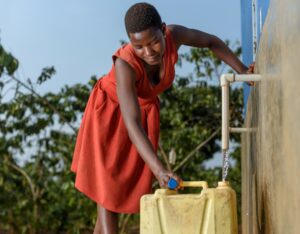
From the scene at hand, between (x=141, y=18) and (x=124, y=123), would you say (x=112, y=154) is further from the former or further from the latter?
(x=141, y=18)

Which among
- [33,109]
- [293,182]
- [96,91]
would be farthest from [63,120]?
[293,182]

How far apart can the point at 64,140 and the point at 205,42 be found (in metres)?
6.00

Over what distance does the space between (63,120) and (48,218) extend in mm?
1246

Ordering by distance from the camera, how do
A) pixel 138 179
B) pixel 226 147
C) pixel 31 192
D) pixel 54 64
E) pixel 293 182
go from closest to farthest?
pixel 293 182, pixel 226 147, pixel 138 179, pixel 54 64, pixel 31 192

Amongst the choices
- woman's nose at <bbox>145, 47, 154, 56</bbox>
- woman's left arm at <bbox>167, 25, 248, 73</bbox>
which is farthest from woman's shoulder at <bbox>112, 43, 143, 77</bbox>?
woman's left arm at <bbox>167, 25, 248, 73</bbox>

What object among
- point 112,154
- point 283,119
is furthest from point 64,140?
point 283,119

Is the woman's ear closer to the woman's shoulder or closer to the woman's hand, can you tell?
the woman's shoulder

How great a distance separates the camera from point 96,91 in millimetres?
3066

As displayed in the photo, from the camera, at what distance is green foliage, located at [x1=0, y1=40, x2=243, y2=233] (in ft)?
28.2

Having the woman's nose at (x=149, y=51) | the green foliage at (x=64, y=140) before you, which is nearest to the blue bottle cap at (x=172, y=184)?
the woman's nose at (x=149, y=51)

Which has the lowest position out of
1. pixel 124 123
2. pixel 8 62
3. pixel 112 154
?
pixel 112 154

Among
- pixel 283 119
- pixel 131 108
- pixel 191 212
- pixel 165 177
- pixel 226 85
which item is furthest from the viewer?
pixel 131 108

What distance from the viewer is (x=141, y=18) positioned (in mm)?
2520

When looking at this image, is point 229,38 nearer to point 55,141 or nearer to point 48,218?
point 55,141
